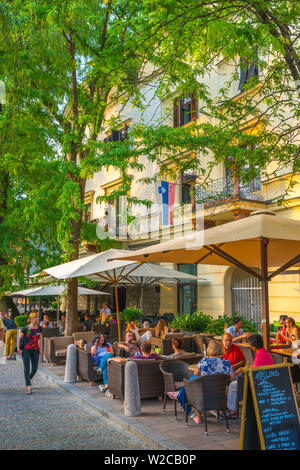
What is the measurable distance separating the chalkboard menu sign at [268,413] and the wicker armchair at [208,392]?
4.56 ft

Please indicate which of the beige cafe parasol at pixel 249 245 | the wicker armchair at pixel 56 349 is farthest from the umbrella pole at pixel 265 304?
the wicker armchair at pixel 56 349

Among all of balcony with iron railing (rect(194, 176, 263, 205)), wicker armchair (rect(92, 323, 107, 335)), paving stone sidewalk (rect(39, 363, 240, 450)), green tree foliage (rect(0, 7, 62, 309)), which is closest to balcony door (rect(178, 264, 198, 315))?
balcony with iron railing (rect(194, 176, 263, 205))

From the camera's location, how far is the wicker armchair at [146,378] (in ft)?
24.8

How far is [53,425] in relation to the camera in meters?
6.53

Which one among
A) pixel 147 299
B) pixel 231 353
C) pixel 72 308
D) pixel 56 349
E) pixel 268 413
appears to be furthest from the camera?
pixel 147 299

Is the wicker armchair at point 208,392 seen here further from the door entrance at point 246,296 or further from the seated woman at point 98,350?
the door entrance at point 246,296

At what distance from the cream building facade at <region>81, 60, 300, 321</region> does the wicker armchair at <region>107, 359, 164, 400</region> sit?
4537 mm

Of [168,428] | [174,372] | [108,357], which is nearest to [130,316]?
[108,357]

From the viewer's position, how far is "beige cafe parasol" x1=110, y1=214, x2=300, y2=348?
587 cm

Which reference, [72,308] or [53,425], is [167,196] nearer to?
[72,308]

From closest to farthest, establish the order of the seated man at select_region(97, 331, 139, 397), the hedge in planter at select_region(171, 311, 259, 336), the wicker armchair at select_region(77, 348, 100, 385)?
the seated man at select_region(97, 331, 139, 397)
the wicker armchair at select_region(77, 348, 100, 385)
the hedge in planter at select_region(171, 311, 259, 336)

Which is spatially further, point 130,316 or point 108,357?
point 130,316

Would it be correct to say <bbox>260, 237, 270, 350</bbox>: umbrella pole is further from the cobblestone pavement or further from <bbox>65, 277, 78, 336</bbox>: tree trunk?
<bbox>65, 277, 78, 336</bbox>: tree trunk

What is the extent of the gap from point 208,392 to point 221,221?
13.6m
